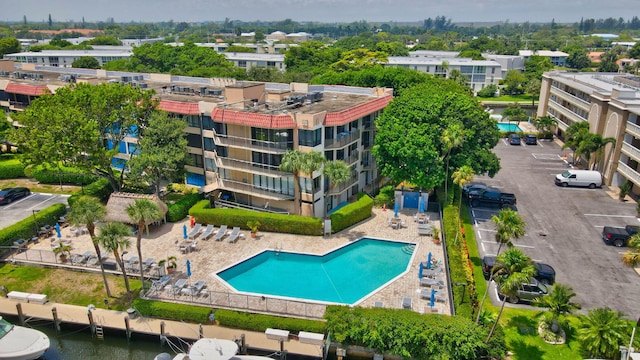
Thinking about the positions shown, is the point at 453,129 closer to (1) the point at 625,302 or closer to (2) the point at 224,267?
(1) the point at 625,302

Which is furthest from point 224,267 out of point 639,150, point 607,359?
point 639,150

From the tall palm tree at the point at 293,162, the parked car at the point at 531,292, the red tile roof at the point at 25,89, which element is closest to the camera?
the parked car at the point at 531,292

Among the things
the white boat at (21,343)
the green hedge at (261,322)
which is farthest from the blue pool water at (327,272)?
the white boat at (21,343)

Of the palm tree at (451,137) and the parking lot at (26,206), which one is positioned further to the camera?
the parking lot at (26,206)

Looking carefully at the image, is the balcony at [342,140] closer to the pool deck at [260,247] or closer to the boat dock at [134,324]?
the pool deck at [260,247]

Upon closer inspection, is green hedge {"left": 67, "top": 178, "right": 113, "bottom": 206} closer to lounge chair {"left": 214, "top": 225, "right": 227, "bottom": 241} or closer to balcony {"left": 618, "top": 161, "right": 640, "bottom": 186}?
lounge chair {"left": 214, "top": 225, "right": 227, "bottom": 241}

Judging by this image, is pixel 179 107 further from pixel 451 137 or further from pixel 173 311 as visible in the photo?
pixel 451 137

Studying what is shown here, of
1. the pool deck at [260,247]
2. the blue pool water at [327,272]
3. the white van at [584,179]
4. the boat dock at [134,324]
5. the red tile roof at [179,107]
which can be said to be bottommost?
the boat dock at [134,324]

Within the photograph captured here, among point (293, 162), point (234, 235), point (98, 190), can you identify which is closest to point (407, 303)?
point (293, 162)
